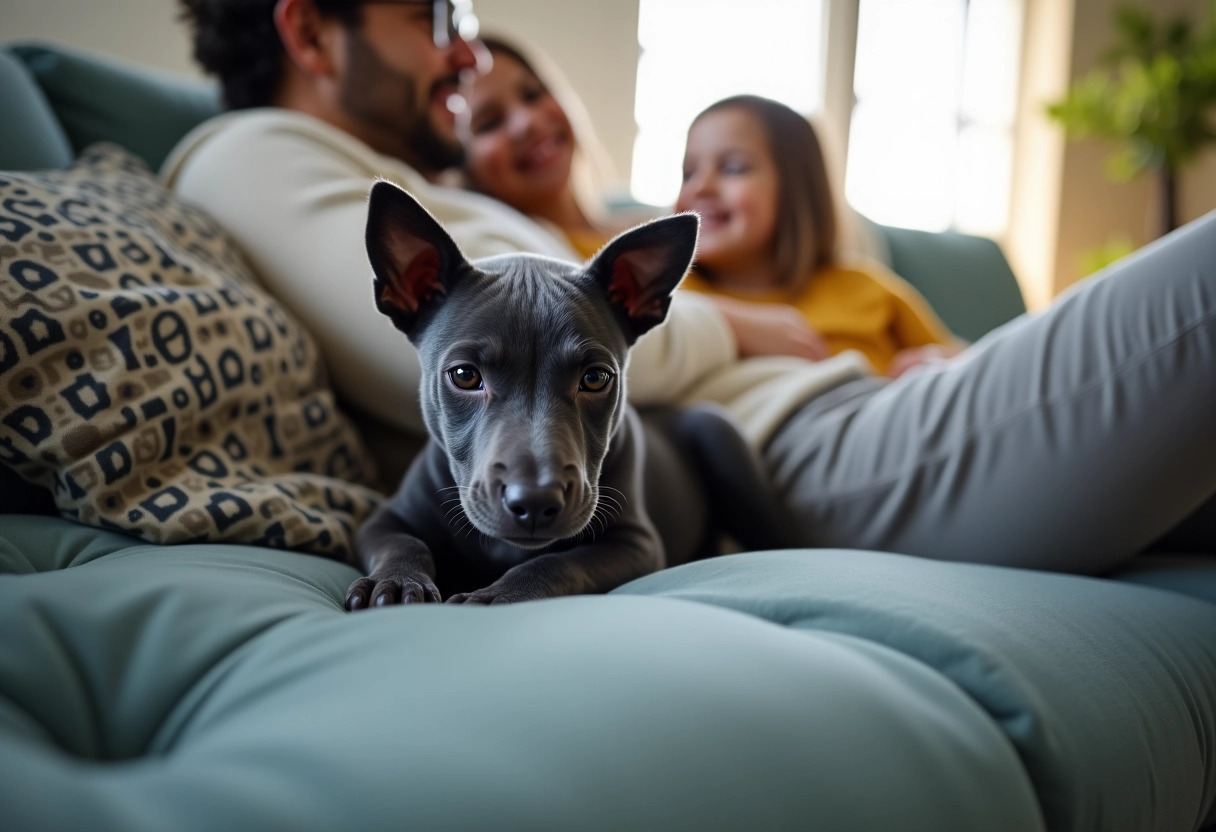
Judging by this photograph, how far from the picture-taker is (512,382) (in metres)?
1.10

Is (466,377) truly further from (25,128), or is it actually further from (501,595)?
(25,128)

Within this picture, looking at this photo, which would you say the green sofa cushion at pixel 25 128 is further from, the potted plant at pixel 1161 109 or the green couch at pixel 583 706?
the potted plant at pixel 1161 109

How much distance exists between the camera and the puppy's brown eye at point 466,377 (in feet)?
3.68

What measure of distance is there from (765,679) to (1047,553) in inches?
33.0

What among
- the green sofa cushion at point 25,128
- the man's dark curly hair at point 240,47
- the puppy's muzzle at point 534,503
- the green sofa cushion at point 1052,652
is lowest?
the green sofa cushion at point 1052,652

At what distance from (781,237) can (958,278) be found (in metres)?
1.14

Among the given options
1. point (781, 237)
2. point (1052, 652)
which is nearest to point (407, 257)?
point (1052, 652)

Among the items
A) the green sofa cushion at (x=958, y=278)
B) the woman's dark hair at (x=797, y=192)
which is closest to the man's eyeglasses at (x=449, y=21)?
the woman's dark hair at (x=797, y=192)

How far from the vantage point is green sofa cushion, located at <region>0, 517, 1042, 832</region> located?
54 cm

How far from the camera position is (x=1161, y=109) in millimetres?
5348

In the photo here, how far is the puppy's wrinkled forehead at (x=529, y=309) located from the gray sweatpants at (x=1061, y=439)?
558mm

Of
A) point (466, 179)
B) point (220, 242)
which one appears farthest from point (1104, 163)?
point (220, 242)

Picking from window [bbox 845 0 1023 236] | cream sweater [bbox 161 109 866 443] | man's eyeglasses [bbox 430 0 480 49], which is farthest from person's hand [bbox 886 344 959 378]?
window [bbox 845 0 1023 236]

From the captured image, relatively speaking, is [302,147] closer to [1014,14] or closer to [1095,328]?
[1095,328]
